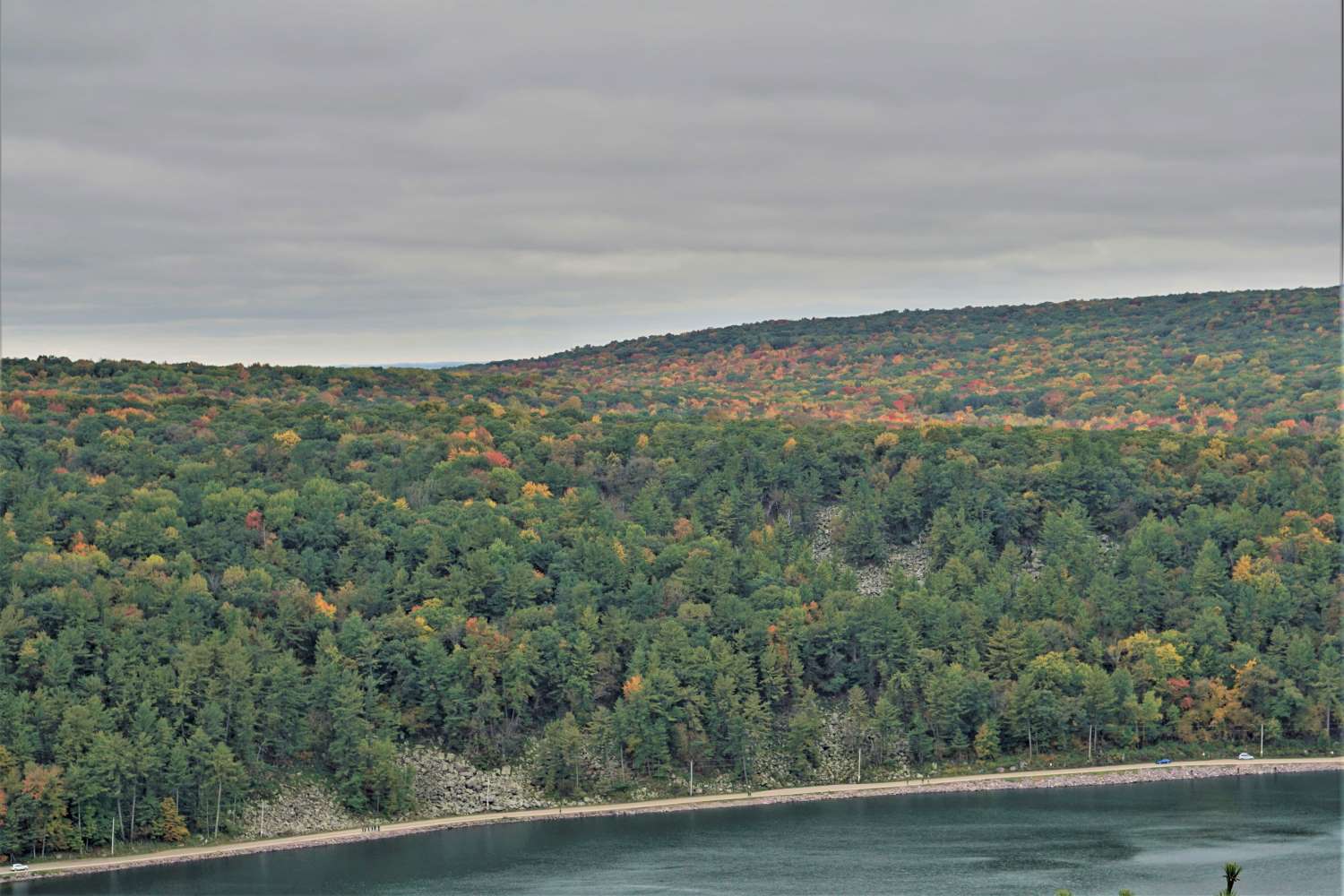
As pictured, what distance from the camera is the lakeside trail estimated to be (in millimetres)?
85750

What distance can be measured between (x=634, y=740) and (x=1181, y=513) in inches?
1854

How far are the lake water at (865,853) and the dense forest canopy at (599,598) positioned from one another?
19.8ft

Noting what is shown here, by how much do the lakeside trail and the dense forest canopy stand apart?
2131 mm

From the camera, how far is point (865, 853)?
277 feet

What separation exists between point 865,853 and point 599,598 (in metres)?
30.5

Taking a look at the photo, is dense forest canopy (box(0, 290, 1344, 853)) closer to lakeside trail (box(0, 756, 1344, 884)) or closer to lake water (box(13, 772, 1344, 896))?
lakeside trail (box(0, 756, 1344, 884))

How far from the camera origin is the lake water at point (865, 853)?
78.5 m

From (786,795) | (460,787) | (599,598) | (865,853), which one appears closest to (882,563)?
(599,598)

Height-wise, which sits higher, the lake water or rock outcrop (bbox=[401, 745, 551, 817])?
rock outcrop (bbox=[401, 745, 551, 817])

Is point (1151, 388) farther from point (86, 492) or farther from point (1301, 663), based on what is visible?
point (86, 492)

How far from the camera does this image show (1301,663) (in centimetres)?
10881

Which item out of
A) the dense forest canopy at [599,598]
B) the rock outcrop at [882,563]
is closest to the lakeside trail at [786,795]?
the dense forest canopy at [599,598]

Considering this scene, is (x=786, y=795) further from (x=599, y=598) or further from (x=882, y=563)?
(x=882, y=563)

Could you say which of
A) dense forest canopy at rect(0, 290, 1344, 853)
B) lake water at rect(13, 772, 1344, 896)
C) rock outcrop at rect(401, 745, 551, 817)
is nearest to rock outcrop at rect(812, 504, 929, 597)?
dense forest canopy at rect(0, 290, 1344, 853)
